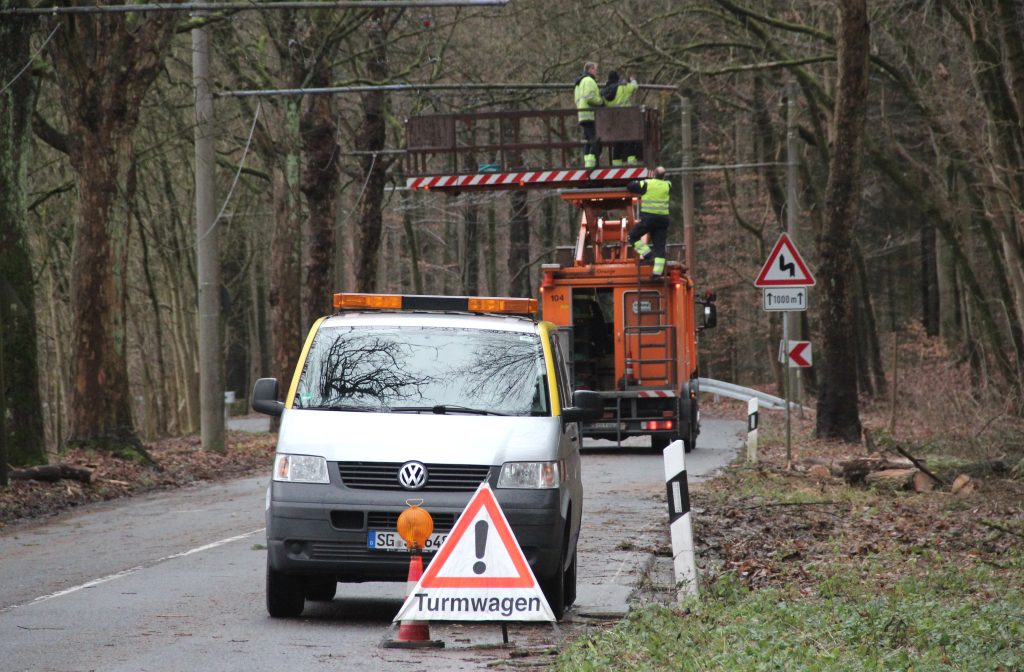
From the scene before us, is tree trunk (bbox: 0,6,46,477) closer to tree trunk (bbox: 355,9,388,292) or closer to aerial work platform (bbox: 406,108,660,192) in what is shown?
aerial work platform (bbox: 406,108,660,192)

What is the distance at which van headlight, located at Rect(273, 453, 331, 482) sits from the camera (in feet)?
29.8

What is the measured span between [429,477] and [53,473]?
1171 cm

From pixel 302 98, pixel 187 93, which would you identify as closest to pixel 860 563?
pixel 302 98

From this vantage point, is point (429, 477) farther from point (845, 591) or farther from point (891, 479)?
point (891, 479)

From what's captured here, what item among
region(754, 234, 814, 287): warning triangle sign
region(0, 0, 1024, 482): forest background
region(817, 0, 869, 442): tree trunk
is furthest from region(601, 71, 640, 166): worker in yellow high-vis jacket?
region(754, 234, 814, 287): warning triangle sign

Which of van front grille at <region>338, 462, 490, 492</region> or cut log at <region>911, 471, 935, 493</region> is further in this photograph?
cut log at <region>911, 471, 935, 493</region>

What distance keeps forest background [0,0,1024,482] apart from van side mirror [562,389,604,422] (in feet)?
26.4

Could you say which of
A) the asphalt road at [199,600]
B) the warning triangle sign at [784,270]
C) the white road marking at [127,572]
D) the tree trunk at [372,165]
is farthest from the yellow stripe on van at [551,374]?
the tree trunk at [372,165]

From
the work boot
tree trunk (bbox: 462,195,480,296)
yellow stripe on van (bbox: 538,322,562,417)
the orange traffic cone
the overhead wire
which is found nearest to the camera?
the orange traffic cone

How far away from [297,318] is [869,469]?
60.6ft

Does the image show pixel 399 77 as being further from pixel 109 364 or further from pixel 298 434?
pixel 298 434

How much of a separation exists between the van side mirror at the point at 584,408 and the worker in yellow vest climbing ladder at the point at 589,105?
51.7 feet

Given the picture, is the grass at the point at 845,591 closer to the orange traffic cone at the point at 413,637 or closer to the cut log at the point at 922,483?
the cut log at the point at 922,483

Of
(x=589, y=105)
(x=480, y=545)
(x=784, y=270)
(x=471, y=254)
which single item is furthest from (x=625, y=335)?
(x=471, y=254)
